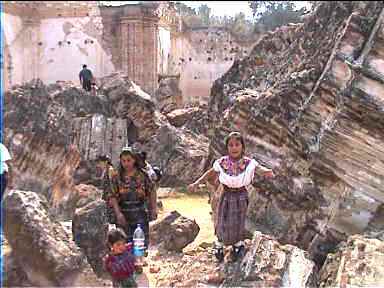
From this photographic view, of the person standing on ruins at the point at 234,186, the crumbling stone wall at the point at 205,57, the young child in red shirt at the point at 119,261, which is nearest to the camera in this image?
the young child in red shirt at the point at 119,261

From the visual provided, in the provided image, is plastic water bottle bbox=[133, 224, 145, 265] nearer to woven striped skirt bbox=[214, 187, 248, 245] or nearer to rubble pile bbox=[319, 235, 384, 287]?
woven striped skirt bbox=[214, 187, 248, 245]

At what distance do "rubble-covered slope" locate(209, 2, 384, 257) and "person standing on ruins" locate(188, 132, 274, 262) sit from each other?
3.50 ft

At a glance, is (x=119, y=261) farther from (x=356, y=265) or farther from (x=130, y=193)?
(x=356, y=265)

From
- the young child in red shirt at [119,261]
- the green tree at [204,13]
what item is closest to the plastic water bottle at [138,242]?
the young child in red shirt at [119,261]

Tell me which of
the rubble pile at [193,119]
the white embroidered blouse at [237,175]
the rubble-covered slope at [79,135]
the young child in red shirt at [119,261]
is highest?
the white embroidered blouse at [237,175]

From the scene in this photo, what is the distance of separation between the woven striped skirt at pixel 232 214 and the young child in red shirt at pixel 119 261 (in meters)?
0.84

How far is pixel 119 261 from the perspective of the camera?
366cm

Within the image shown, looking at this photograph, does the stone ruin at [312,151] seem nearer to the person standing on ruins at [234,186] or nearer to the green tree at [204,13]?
the person standing on ruins at [234,186]

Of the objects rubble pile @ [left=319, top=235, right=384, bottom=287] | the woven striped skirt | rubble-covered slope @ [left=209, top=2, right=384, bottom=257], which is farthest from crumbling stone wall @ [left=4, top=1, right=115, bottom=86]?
rubble pile @ [left=319, top=235, right=384, bottom=287]

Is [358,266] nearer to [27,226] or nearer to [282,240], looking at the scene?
[282,240]

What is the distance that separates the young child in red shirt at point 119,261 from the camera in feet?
12.0

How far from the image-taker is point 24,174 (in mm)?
6453

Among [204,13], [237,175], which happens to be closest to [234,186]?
[237,175]

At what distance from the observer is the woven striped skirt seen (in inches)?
165
